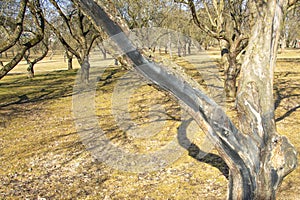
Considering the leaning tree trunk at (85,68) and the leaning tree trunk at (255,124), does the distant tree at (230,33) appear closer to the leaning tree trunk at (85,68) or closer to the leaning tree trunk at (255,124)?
the leaning tree trunk at (255,124)

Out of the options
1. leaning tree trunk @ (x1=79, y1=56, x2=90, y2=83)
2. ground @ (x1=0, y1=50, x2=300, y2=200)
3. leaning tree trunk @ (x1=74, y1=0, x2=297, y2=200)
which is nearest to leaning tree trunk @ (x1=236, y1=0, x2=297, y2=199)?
leaning tree trunk @ (x1=74, y1=0, x2=297, y2=200)

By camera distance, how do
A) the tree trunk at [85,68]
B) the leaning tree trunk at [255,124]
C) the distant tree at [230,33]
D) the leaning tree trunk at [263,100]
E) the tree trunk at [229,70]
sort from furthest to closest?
the tree trunk at [85,68] < the tree trunk at [229,70] < the distant tree at [230,33] < the leaning tree trunk at [263,100] < the leaning tree trunk at [255,124]

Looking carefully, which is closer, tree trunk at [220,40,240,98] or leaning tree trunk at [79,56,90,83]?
tree trunk at [220,40,240,98]

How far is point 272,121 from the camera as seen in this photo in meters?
3.49

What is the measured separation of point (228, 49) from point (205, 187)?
8.20 m

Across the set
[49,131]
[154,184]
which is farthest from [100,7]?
[49,131]

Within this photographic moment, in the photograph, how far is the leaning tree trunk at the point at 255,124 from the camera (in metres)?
3.23

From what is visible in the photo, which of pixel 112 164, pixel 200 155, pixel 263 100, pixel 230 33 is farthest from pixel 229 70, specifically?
pixel 263 100

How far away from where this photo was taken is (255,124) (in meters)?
3.43

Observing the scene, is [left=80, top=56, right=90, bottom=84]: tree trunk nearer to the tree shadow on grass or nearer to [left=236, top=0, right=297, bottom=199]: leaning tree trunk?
the tree shadow on grass

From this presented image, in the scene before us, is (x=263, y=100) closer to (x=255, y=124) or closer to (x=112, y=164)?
(x=255, y=124)

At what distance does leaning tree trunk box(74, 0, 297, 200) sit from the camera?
3227mm

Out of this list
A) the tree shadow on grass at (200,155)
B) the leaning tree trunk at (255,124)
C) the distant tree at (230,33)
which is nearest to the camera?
the leaning tree trunk at (255,124)

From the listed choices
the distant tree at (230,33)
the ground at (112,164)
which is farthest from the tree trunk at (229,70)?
the ground at (112,164)
